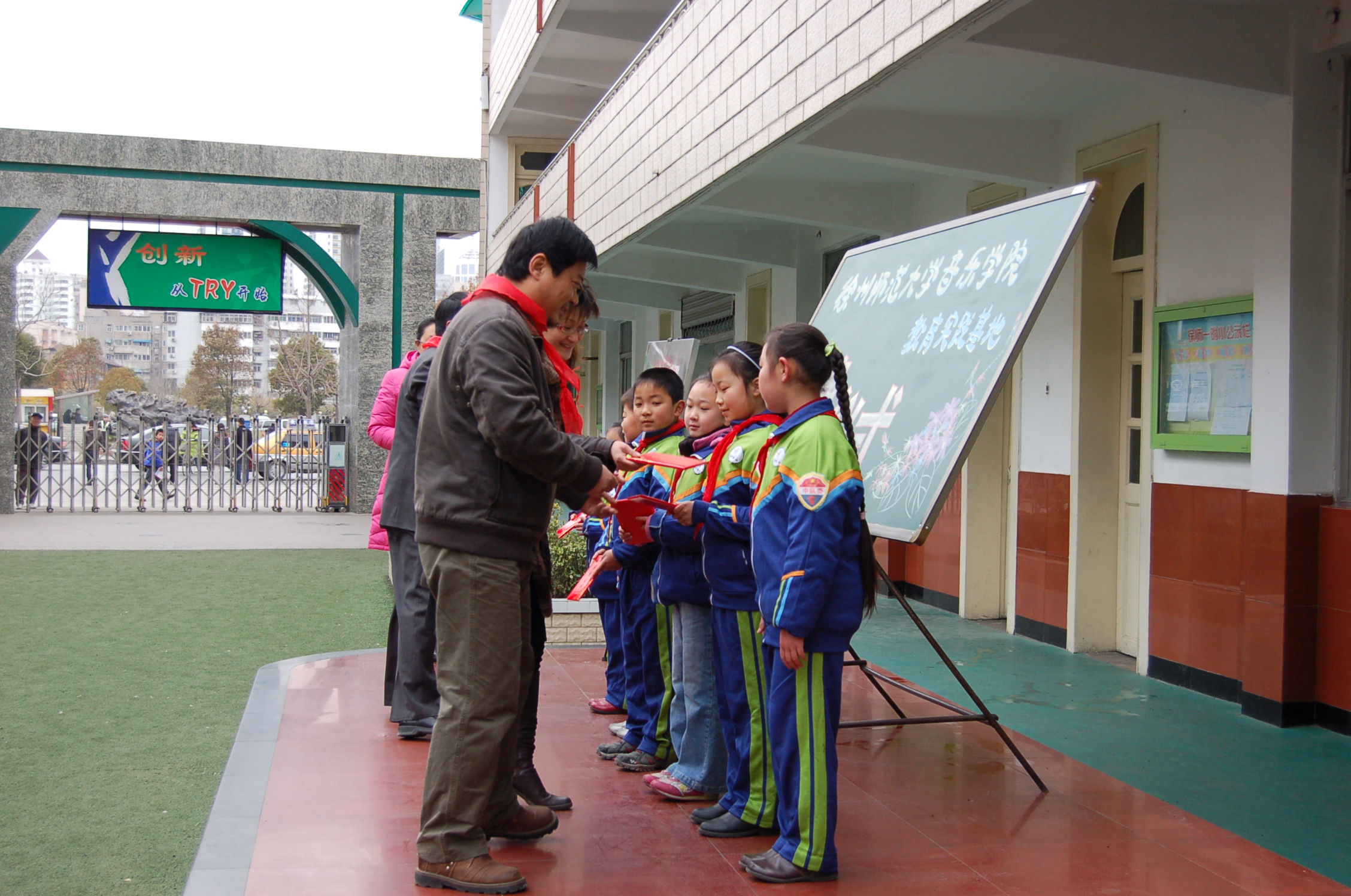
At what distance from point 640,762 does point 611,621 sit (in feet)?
3.09

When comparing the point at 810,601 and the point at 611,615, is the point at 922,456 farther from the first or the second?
the point at 611,615

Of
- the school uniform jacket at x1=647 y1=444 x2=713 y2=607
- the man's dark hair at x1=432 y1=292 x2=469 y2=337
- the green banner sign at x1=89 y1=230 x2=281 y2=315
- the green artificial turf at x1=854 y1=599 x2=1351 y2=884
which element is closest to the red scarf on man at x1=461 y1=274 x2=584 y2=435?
the school uniform jacket at x1=647 y1=444 x2=713 y2=607

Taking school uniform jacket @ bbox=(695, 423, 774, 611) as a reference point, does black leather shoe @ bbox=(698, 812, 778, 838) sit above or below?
below

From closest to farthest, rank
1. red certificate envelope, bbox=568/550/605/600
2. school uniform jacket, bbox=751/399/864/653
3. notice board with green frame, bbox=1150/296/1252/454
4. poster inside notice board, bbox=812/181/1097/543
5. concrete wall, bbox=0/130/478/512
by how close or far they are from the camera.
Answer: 1. school uniform jacket, bbox=751/399/864/653
2. poster inside notice board, bbox=812/181/1097/543
3. red certificate envelope, bbox=568/550/605/600
4. notice board with green frame, bbox=1150/296/1252/454
5. concrete wall, bbox=0/130/478/512

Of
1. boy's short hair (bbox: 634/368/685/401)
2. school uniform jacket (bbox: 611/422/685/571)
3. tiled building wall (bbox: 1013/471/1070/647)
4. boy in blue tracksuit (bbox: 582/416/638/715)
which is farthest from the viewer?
tiled building wall (bbox: 1013/471/1070/647)

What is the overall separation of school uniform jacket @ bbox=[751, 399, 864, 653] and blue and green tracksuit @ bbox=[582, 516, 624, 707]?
5.64 feet

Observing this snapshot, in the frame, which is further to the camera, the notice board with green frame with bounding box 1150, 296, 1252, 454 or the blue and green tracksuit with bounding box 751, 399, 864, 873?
the notice board with green frame with bounding box 1150, 296, 1252, 454

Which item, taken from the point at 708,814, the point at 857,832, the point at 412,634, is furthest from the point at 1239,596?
the point at 412,634

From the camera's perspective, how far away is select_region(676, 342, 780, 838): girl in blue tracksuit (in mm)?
3645

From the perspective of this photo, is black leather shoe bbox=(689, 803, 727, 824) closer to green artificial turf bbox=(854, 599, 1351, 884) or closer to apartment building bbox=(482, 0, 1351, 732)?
green artificial turf bbox=(854, 599, 1351, 884)

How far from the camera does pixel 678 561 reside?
13.0ft

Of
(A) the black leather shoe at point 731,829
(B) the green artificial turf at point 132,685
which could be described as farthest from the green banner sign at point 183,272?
(A) the black leather shoe at point 731,829

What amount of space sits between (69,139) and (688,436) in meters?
16.1

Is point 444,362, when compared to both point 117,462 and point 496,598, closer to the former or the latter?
point 496,598
